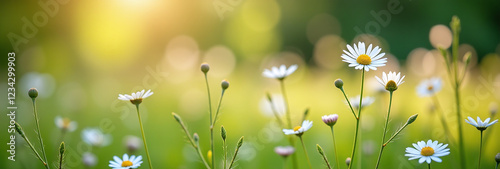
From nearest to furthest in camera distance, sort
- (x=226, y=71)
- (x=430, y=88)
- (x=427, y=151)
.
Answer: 1. (x=427, y=151)
2. (x=430, y=88)
3. (x=226, y=71)

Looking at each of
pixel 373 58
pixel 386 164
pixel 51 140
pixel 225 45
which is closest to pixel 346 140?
pixel 386 164

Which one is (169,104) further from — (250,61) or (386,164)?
(250,61)

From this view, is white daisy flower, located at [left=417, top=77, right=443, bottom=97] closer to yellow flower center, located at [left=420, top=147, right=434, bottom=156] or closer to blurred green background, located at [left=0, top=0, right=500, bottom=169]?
blurred green background, located at [left=0, top=0, right=500, bottom=169]

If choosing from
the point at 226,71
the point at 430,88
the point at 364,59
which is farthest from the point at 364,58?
the point at 226,71

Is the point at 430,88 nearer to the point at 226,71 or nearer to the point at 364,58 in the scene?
the point at 364,58

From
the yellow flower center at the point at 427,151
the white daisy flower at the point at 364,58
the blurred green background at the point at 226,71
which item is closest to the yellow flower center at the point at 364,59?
the white daisy flower at the point at 364,58

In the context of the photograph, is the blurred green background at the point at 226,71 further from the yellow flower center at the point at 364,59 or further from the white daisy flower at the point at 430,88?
the yellow flower center at the point at 364,59
